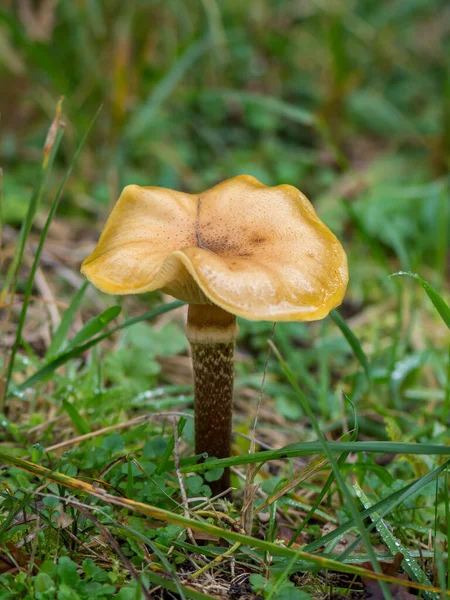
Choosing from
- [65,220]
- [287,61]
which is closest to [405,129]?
[287,61]

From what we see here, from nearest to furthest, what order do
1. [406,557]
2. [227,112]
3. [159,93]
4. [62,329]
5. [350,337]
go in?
1. [406,557]
2. [350,337]
3. [62,329]
4. [159,93]
5. [227,112]

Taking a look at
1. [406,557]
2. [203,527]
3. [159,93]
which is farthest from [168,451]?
[159,93]

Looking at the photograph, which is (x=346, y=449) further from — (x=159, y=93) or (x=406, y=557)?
(x=159, y=93)

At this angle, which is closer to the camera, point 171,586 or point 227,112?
point 171,586

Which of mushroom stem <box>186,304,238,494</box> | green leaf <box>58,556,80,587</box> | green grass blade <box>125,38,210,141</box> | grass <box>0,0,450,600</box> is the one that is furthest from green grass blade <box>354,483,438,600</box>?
green grass blade <box>125,38,210,141</box>

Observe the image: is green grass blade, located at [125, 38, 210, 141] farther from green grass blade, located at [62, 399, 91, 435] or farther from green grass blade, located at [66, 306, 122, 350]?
green grass blade, located at [62, 399, 91, 435]

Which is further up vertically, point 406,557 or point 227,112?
point 227,112

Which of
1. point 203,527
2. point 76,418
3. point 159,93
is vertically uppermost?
point 159,93

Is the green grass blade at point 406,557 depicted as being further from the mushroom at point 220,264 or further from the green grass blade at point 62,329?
the green grass blade at point 62,329
